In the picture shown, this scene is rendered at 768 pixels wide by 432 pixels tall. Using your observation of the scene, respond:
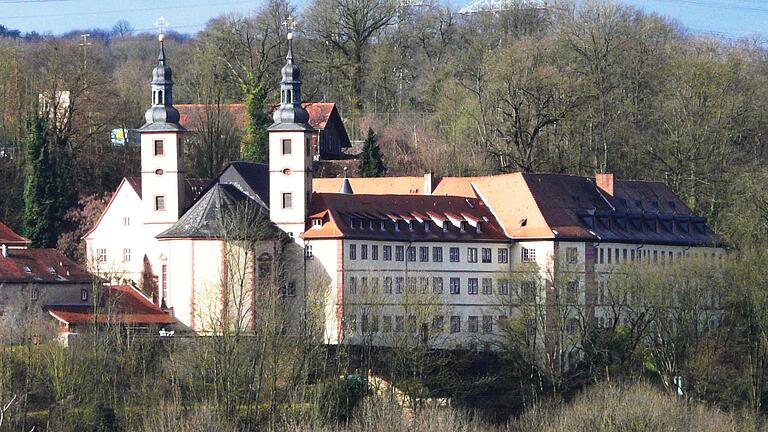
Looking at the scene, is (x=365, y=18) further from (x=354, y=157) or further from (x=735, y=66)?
(x=735, y=66)

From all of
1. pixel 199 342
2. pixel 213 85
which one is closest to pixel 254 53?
pixel 213 85

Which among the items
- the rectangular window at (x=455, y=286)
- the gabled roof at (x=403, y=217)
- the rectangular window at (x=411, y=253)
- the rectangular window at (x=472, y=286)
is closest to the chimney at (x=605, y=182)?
the gabled roof at (x=403, y=217)

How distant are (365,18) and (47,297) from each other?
40.3 meters

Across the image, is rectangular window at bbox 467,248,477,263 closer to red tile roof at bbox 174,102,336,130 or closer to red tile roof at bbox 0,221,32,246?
red tile roof at bbox 0,221,32,246

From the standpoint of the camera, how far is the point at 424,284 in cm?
9150

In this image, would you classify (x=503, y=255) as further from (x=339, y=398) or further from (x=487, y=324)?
(x=339, y=398)

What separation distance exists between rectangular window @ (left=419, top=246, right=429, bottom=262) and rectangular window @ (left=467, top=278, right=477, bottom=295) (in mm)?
2160

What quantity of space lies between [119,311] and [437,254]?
14.3 metres

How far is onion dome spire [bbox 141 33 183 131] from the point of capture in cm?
9300

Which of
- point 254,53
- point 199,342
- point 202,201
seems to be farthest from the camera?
point 254,53

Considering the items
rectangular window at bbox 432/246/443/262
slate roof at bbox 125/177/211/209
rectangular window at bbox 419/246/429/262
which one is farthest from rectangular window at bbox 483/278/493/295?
slate roof at bbox 125/177/211/209

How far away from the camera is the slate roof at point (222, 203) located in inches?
3516

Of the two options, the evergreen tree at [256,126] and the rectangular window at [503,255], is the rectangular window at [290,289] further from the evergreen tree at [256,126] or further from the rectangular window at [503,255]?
the evergreen tree at [256,126]

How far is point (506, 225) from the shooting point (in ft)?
316
